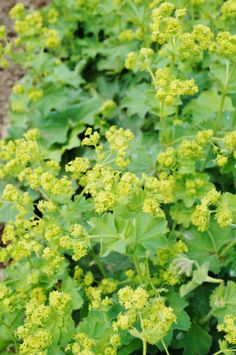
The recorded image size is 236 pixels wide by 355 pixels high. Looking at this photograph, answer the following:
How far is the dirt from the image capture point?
486 cm

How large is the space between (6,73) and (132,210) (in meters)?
2.95

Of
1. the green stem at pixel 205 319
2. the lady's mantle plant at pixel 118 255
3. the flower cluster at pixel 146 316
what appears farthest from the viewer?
the green stem at pixel 205 319

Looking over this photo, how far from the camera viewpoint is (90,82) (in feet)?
15.9

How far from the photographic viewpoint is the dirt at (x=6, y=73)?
4.86 meters

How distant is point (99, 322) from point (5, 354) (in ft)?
2.03

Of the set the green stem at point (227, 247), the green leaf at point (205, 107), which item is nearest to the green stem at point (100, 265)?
the green stem at point (227, 247)

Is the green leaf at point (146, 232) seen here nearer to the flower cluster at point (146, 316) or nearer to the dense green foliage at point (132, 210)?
the dense green foliage at point (132, 210)

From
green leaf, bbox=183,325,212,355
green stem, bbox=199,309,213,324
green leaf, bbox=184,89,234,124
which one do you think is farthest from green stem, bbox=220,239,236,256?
green leaf, bbox=184,89,234,124

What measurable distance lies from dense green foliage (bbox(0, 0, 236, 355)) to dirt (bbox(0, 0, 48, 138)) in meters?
0.46

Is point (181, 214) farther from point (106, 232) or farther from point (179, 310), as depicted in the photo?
point (106, 232)

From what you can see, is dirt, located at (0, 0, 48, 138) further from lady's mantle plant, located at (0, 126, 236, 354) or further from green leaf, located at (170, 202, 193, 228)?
green leaf, located at (170, 202, 193, 228)

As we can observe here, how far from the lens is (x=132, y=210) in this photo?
267 centimetres

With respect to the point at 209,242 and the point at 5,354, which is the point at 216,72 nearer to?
the point at 209,242

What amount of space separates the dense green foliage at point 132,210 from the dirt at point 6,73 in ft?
1.51
